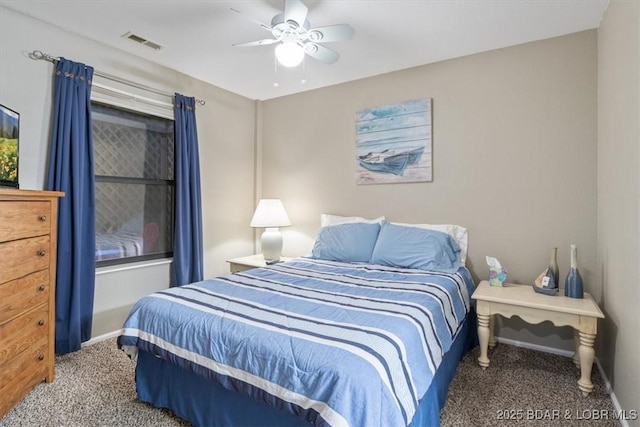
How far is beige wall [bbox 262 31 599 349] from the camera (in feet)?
7.79

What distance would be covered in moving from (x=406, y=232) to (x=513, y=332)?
115 cm

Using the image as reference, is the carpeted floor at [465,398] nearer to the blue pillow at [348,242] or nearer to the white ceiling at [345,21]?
the blue pillow at [348,242]

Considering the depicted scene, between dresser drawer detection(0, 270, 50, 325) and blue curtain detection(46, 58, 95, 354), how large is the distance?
1.42 feet

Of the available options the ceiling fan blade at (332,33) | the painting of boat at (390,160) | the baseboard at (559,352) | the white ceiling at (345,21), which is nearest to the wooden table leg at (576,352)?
the baseboard at (559,352)

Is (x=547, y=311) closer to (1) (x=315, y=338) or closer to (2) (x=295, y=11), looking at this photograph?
(1) (x=315, y=338)

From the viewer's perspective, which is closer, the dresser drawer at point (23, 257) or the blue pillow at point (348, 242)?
the dresser drawer at point (23, 257)

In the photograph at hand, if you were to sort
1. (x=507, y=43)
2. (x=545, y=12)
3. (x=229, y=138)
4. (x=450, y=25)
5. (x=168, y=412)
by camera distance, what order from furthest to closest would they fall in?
(x=229, y=138), (x=507, y=43), (x=450, y=25), (x=545, y=12), (x=168, y=412)

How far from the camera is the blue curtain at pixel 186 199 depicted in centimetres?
310

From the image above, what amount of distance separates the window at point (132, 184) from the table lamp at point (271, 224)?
877 millimetres

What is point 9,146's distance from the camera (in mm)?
1967

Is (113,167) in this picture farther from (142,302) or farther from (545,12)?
(545,12)

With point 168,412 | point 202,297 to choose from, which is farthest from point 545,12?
point 168,412

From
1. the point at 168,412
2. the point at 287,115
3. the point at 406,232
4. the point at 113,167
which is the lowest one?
the point at 168,412

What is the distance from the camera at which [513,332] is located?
2615mm
